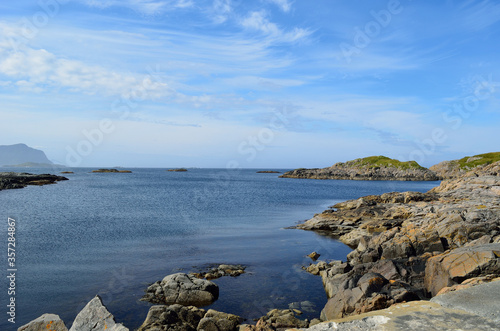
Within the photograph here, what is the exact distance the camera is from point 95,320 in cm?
1364

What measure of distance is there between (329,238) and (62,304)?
91.2ft

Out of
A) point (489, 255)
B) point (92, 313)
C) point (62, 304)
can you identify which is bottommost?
point (62, 304)

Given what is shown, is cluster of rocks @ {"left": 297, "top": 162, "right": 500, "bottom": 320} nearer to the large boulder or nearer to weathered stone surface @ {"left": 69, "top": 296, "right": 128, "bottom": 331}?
the large boulder

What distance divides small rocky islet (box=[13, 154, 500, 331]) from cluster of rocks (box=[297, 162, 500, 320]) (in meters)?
0.05

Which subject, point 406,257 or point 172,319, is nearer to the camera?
point 172,319

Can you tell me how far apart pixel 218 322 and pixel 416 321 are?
9097 mm

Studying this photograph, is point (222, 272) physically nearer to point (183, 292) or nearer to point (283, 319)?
point (183, 292)

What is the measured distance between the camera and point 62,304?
18766 millimetres

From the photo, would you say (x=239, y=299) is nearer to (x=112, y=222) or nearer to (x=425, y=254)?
(x=425, y=254)

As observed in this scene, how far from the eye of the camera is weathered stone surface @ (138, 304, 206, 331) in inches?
589

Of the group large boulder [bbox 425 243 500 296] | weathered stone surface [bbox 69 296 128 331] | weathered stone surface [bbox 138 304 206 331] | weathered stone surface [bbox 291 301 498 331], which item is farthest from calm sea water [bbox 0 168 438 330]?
weathered stone surface [bbox 291 301 498 331]

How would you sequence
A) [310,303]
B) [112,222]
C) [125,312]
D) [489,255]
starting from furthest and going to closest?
[112,222]
[310,303]
[125,312]
[489,255]

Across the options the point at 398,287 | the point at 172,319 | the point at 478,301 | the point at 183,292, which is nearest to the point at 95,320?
the point at 172,319

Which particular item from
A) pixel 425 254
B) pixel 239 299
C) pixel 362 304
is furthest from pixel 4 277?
pixel 425 254
